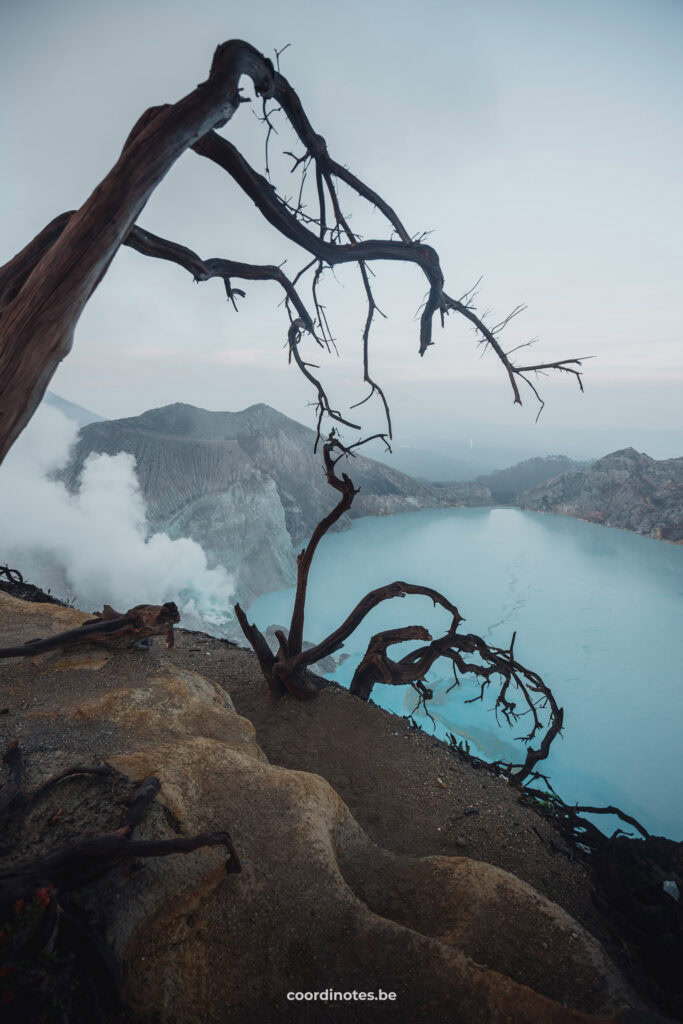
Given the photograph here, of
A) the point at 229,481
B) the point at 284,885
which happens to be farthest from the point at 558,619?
the point at 284,885

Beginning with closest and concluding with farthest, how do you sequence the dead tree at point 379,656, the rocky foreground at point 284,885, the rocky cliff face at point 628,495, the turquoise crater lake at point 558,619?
1. the rocky foreground at point 284,885
2. the dead tree at point 379,656
3. the turquoise crater lake at point 558,619
4. the rocky cliff face at point 628,495

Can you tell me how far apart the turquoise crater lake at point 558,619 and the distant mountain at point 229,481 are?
3.08 m

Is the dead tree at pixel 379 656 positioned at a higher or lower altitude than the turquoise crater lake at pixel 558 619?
higher

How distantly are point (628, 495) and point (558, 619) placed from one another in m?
16.0

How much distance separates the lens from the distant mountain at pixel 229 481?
3055 cm

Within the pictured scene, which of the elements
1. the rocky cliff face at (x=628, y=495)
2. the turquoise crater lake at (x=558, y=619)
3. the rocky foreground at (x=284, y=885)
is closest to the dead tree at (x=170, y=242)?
the rocky foreground at (x=284, y=885)

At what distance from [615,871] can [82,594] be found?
3017cm

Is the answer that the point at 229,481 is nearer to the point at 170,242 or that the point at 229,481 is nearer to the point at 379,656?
the point at 379,656

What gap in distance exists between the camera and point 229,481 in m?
31.5

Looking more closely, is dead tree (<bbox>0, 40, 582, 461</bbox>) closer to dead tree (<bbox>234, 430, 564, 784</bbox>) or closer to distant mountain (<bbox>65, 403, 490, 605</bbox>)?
dead tree (<bbox>234, 430, 564, 784</bbox>)

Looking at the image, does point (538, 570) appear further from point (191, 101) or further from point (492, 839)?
point (191, 101)

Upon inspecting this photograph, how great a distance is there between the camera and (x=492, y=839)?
420 centimetres

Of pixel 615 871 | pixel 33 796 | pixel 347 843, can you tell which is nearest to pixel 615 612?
pixel 615 871

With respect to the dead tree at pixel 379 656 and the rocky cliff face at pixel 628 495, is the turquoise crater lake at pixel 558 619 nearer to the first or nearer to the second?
the rocky cliff face at pixel 628 495
